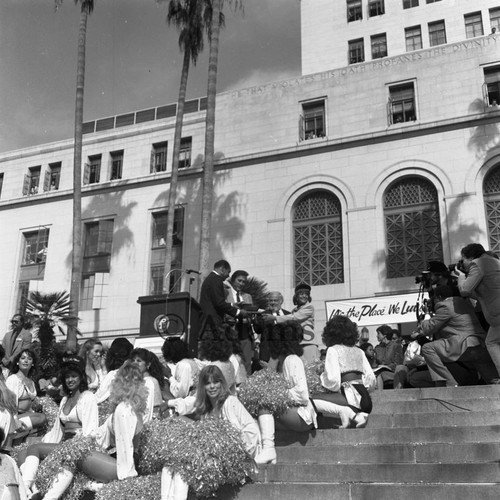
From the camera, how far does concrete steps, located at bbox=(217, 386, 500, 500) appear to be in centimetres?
533

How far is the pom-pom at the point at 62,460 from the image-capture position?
235 inches

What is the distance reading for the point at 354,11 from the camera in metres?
36.5

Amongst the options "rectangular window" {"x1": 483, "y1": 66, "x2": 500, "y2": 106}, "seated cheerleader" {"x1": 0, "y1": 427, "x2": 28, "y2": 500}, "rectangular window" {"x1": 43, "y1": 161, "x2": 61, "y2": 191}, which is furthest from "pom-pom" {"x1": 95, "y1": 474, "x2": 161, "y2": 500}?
"rectangular window" {"x1": 43, "y1": 161, "x2": 61, "y2": 191}

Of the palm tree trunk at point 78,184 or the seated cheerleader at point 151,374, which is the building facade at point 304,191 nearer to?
the palm tree trunk at point 78,184

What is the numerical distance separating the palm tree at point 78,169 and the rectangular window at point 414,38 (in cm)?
1888

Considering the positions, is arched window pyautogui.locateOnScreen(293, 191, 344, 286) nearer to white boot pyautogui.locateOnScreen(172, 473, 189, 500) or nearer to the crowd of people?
the crowd of people

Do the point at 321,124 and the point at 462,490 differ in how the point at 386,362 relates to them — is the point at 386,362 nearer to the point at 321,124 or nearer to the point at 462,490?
the point at 462,490

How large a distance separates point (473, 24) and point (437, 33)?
2005 mm

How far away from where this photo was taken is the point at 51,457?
6.06 meters

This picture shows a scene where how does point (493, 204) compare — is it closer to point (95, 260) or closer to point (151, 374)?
point (151, 374)

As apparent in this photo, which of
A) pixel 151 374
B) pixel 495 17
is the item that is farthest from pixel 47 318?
pixel 495 17

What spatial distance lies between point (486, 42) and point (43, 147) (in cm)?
2349

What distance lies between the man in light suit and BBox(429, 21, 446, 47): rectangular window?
3028cm

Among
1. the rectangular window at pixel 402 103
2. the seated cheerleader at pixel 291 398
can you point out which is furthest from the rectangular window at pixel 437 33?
the seated cheerleader at pixel 291 398
